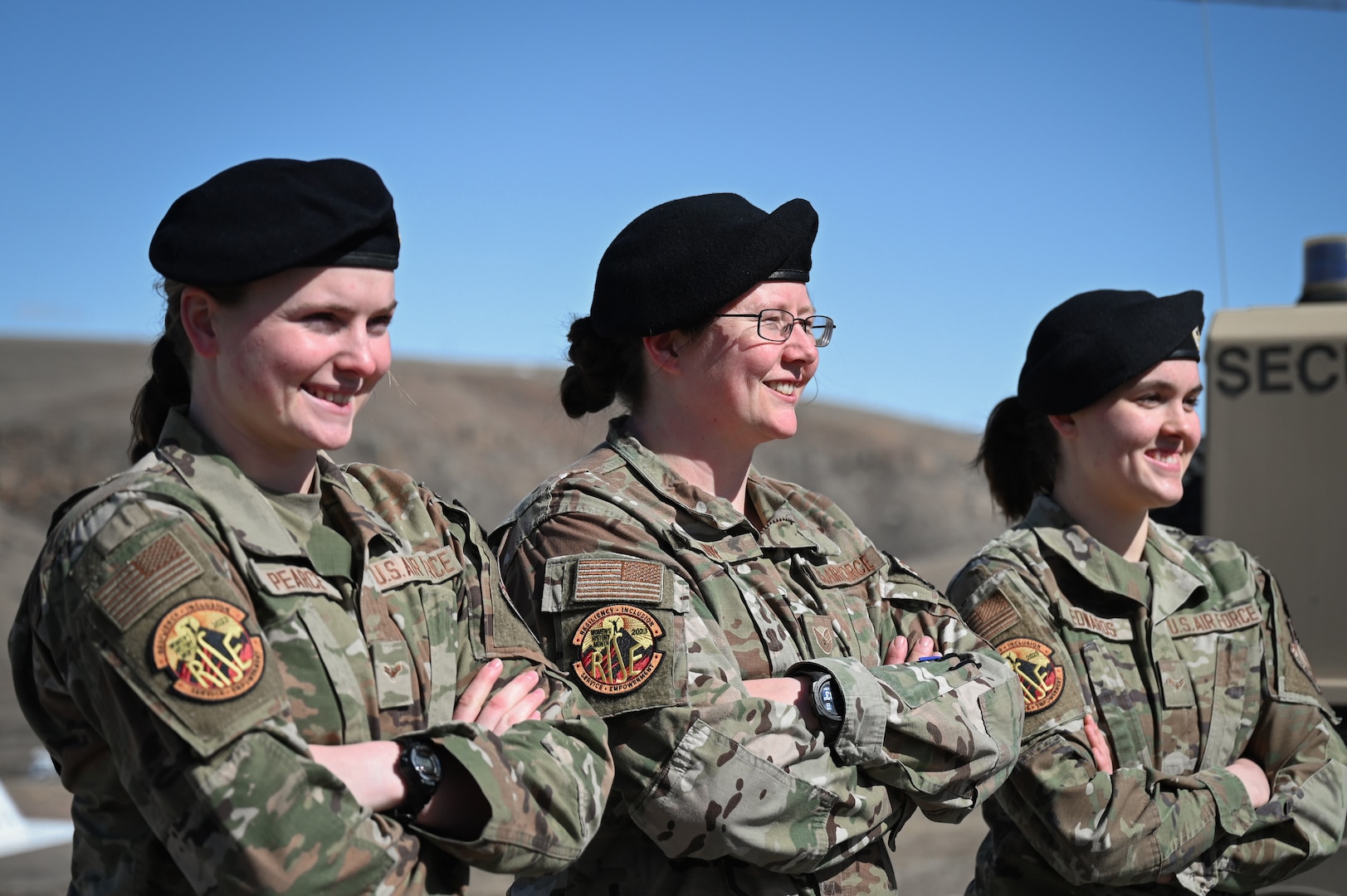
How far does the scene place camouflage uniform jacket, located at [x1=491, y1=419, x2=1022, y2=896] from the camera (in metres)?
2.64

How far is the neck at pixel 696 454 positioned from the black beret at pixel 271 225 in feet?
3.00

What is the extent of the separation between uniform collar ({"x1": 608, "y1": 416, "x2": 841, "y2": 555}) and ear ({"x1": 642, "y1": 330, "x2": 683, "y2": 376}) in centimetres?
20

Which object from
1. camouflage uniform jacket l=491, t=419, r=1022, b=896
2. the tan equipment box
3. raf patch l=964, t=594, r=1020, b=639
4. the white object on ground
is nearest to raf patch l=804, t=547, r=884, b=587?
camouflage uniform jacket l=491, t=419, r=1022, b=896

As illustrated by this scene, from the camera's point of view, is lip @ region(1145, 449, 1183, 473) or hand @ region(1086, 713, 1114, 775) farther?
lip @ region(1145, 449, 1183, 473)

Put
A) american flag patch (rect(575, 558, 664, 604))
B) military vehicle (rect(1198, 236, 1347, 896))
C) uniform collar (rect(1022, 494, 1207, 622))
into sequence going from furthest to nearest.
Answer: military vehicle (rect(1198, 236, 1347, 896)) < uniform collar (rect(1022, 494, 1207, 622)) < american flag patch (rect(575, 558, 664, 604))

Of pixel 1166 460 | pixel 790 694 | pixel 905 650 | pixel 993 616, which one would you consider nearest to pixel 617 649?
pixel 790 694

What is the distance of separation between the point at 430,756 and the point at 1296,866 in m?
2.26

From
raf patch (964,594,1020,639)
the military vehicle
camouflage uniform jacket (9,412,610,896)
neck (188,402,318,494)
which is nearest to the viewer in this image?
camouflage uniform jacket (9,412,610,896)

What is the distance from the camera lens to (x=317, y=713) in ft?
7.37

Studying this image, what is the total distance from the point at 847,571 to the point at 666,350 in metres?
0.67

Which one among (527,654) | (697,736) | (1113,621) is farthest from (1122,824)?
(527,654)

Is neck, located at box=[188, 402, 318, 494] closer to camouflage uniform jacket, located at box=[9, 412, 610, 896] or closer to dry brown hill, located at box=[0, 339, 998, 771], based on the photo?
camouflage uniform jacket, located at box=[9, 412, 610, 896]

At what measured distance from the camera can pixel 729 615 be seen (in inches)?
114

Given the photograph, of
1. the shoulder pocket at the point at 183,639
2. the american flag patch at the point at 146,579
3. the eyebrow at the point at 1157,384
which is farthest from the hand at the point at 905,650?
the american flag patch at the point at 146,579
